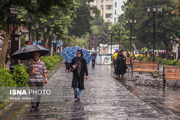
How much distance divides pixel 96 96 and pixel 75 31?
52950 millimetres

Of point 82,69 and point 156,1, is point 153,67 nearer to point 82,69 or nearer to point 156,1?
point 82,69

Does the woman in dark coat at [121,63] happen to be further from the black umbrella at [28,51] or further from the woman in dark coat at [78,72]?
the black umbrella at [28,51]

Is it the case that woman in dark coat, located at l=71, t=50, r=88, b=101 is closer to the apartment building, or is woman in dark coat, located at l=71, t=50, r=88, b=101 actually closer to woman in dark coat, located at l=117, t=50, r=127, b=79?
woman in dark coat, located at l=117, t=50, r=127, b=79

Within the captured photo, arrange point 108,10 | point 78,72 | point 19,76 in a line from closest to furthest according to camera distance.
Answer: point 78,72, point 19,76, point 108,10

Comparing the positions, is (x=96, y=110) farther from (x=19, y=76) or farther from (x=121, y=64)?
(x=121, y=64)

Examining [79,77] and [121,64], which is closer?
[79,77]

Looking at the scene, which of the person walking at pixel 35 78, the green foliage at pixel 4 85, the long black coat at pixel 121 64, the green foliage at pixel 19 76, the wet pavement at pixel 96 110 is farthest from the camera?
the long black coat at pixel 121 64

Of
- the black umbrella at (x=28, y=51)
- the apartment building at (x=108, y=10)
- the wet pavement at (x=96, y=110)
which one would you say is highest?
the apartment building at (x=108, y=10)

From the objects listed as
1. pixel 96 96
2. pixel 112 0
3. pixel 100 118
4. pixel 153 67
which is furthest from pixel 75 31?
pixel 112 0

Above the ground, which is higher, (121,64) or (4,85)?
(121,64)

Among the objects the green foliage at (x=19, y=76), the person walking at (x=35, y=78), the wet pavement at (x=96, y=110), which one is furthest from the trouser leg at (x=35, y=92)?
the green foliage at (x=19, y=76)

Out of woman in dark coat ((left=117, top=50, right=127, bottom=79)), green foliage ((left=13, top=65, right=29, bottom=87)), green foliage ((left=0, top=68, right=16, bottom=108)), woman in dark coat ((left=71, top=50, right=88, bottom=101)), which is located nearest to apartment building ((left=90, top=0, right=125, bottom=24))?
woman in dark coat ((left=117, top=50, right=127, bottom=79))

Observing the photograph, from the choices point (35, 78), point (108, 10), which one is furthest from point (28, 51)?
point (108, 10)

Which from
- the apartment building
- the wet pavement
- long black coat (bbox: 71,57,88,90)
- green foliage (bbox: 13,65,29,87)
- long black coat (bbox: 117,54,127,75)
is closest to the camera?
the wet pavement
